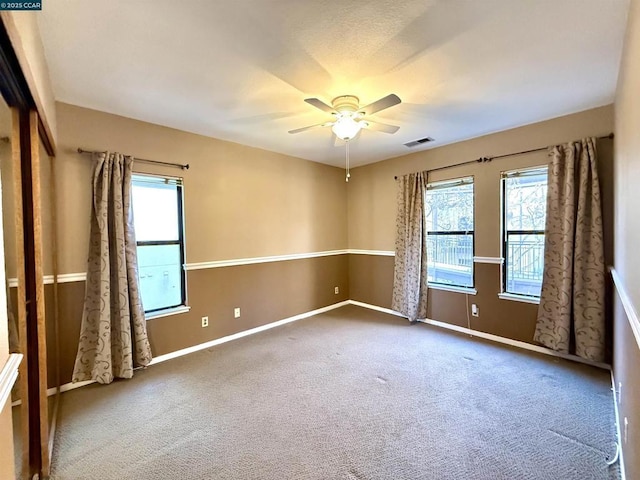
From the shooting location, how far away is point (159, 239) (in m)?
3.19

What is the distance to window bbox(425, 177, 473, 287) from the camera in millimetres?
3871

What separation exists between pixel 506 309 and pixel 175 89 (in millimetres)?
4146

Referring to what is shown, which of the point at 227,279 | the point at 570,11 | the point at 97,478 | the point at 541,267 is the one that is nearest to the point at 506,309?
the point at 541,267

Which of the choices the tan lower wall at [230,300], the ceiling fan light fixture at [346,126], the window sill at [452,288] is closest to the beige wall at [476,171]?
the window sill at [452,288]

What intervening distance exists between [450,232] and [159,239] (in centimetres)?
367

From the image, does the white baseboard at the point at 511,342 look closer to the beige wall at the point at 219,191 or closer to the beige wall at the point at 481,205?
the beige wall at the point at 481,205

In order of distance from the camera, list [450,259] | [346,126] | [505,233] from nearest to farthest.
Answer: [346,126] → [505,233] → [450,259]

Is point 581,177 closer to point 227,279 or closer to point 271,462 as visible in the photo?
point 271,462

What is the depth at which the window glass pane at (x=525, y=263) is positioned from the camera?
3305 millimetres

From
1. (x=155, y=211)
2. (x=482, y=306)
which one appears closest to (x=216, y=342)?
(x=155, y=211)

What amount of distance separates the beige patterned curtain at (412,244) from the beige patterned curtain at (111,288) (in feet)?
11.0

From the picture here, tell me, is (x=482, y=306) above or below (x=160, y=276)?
below

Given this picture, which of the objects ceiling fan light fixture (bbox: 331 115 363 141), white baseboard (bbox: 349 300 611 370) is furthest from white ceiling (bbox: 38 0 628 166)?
white baseboard (bbox: 349 300 611 370)

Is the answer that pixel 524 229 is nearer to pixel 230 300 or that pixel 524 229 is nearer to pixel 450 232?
pixel 450 232
